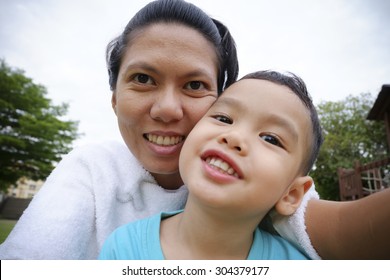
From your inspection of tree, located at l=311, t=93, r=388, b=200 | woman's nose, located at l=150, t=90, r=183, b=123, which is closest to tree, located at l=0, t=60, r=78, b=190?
woman's nose, located at l=150, t=90, r=183, b=123

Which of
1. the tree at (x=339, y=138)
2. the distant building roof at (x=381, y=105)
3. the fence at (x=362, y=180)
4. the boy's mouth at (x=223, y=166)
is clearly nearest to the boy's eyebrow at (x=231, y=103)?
the boy's mouth at (x=223, y=166)

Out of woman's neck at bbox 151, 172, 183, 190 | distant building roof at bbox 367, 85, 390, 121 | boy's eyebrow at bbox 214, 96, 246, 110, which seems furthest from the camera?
distant building roof at bbox 367, 85, 390, 121

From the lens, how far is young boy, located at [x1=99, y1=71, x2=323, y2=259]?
1.93 ft

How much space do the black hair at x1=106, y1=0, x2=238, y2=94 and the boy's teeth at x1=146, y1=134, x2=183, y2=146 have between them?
20 cm

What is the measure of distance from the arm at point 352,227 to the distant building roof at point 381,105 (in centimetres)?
271

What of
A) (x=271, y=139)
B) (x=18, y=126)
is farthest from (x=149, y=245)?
(x=18, y=126)

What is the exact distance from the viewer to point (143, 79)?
0.76 m

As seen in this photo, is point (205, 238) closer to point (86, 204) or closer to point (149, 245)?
point (149, 245)

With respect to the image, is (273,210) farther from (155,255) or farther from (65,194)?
(65,194)

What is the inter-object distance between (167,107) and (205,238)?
0.97ft

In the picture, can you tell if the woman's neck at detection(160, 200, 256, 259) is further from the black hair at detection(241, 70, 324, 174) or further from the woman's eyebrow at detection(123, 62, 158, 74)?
the woman's eyebrow at detection(123, 62, 158, 74)

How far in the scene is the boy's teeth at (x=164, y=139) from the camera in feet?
2.48

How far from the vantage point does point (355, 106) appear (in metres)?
6.04

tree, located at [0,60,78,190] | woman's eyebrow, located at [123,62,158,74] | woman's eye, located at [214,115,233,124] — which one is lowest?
tree, located at [0,60,78,190]
